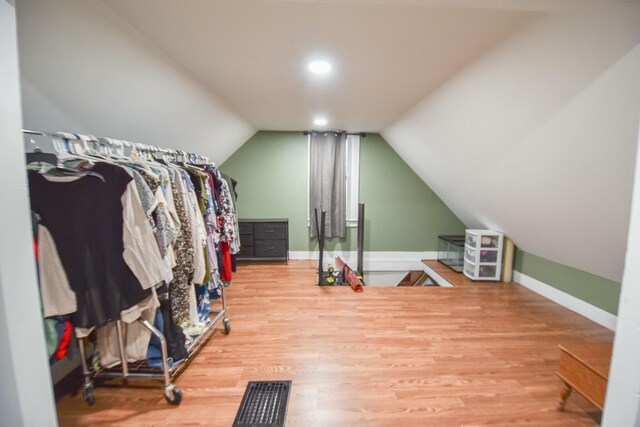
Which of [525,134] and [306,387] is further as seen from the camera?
[525,134]

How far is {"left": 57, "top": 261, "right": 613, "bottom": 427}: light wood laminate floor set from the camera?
1.46 meters

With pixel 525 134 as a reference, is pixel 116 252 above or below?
below

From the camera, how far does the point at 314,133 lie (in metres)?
4.24

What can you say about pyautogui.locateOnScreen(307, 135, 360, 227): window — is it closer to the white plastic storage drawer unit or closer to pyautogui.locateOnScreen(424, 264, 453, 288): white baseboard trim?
pyautogui.locateOnScreen(424, 264, 453, 288): white baseboard trim

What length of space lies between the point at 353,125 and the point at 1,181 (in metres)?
3.56

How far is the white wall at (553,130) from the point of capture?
1161 mm

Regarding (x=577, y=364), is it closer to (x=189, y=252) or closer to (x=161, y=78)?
(x=189, y=252)

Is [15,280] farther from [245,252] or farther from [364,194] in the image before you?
[364,194]

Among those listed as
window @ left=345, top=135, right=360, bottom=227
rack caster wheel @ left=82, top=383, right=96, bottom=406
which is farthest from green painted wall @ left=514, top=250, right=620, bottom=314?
rack caster wheel @ left=82, top=383, right=96, bottom=406

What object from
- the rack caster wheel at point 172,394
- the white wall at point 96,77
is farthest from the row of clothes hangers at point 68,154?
the rack caster wheel at point 172,394

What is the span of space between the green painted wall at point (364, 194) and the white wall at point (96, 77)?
7.02ft

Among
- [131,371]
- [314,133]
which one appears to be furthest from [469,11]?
[314,133]

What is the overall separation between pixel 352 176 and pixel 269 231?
1760 millimetres

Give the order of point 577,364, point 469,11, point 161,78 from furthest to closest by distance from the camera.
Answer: point 161,78 < point 577,364 < point 469,11
